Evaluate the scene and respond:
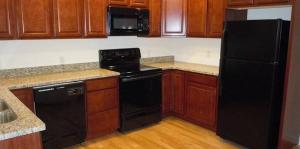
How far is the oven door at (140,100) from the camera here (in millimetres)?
3475

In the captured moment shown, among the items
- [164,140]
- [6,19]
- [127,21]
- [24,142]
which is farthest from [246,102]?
[6,19]

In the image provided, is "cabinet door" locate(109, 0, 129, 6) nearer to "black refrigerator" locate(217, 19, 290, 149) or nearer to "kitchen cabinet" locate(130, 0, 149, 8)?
"kitchen cabinet" locate(130, 0, 149, 8)

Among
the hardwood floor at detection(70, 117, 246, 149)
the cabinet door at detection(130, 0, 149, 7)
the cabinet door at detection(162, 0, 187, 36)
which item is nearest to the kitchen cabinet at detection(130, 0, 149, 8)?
the cabinet door at detection(130, 0, 149, 7)

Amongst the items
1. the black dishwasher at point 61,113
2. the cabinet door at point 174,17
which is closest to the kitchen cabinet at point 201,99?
the cabinet door at point 174,17

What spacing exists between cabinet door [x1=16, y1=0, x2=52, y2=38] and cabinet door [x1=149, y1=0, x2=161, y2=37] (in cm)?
154

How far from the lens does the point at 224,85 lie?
320 centimetres

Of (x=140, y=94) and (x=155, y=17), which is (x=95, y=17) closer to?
(x=155, y=17)

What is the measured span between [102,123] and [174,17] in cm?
202

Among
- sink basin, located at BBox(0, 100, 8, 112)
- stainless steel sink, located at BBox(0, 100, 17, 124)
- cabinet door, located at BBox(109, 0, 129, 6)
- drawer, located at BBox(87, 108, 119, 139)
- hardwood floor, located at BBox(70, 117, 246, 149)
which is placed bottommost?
hardwood floor, located at BBox(70, 117, 246, 149)

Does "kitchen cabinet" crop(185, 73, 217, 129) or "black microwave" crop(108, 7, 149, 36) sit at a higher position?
"black microwave" crop(108, 7, 149, 36)

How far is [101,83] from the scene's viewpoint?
323 cm

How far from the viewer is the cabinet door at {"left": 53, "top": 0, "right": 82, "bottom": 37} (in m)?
3.06

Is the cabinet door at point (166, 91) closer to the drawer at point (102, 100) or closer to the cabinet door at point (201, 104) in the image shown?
the cabinet door at point (201, 104)

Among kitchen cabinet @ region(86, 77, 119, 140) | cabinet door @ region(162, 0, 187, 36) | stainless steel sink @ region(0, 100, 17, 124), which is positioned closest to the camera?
stainless steel sink @ region(0, 100, 17, 124)
